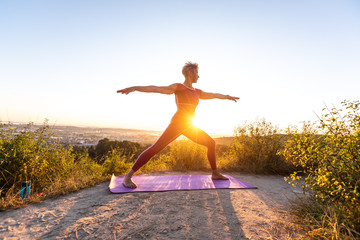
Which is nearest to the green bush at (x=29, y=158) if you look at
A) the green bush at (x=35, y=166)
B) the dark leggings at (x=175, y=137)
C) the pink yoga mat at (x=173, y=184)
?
the green bush at (x=35, y=166)

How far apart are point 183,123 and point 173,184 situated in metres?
1.25

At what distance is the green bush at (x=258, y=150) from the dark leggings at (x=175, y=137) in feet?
6.63

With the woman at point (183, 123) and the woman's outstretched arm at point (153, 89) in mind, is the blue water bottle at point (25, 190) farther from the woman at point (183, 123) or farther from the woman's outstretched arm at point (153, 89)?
the woman's outstretched arm at point (153, 89)

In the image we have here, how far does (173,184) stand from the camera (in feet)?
12.8

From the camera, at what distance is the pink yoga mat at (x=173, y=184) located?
354 cm

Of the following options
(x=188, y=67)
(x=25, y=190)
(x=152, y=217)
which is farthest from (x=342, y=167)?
(x=25, y=190)

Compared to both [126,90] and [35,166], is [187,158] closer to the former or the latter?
[126,90]

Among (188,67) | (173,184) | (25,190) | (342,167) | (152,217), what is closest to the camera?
(342,167)

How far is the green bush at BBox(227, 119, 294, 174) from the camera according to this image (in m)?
5.62

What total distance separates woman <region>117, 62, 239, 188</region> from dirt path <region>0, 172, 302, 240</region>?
27.7 inches

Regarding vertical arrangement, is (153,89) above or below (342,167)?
above

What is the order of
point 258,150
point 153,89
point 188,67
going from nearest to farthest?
point 153,89
point 188,67
point 258,150

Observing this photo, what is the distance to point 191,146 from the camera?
6074 mm

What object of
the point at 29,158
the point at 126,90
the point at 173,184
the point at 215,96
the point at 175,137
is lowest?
the point at 173,184
